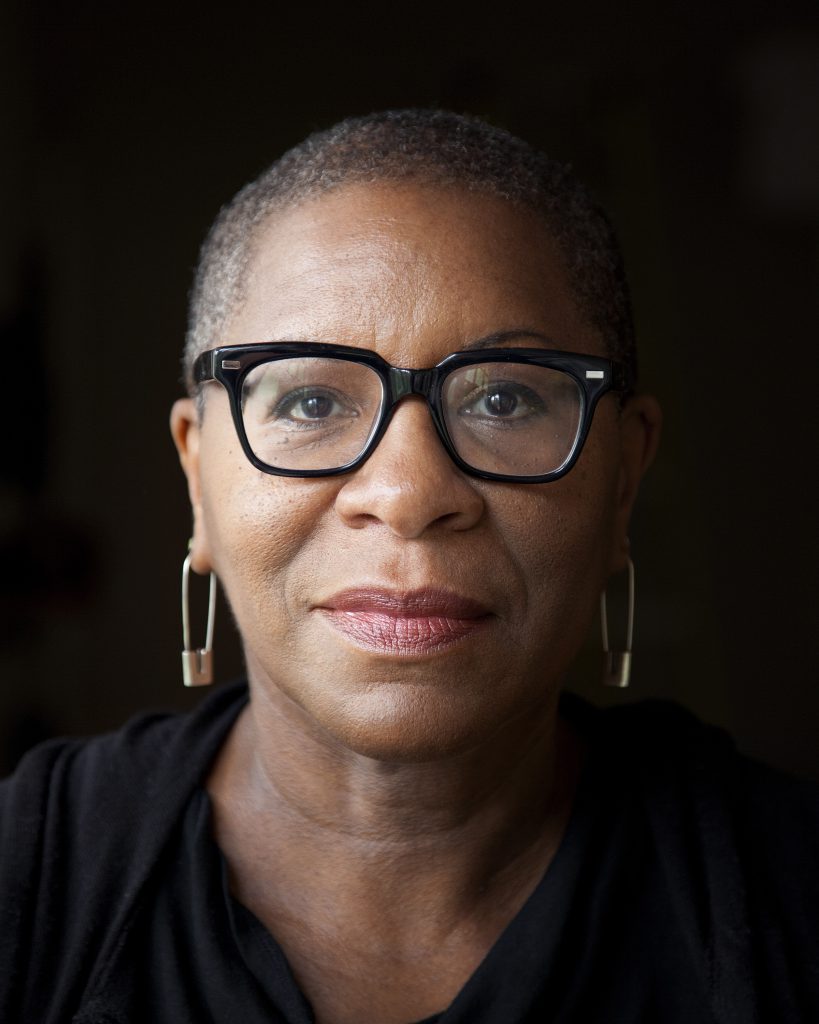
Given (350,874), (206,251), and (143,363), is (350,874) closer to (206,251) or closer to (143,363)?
(206,251)

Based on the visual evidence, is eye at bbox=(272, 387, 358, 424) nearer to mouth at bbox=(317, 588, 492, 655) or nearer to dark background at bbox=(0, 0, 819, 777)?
mouth at bbox=(317, 588, 492, 655)

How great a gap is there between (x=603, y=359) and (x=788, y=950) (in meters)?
0.85

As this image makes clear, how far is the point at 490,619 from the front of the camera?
5.24 feet

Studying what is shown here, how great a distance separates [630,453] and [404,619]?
0.56 m

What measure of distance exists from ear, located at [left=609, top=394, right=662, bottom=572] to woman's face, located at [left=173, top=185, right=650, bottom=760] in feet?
0.44

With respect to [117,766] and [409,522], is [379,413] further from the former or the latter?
[117,766]

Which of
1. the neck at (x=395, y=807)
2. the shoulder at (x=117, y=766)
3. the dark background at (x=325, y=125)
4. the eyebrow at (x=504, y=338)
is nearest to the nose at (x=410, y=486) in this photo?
the eyebrow at (x=504, y=338)

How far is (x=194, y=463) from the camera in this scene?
75.9 inches

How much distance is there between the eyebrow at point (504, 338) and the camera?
1.62m

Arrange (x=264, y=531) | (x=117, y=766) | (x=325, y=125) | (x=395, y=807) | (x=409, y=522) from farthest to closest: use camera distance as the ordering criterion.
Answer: (x=325, y=125) < (x=117, y=766) < (x=395, y=807) < (x=264, y=531) < (x=409, y=522)

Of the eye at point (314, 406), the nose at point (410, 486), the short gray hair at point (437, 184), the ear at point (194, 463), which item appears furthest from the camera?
the ear at point (194, 463)

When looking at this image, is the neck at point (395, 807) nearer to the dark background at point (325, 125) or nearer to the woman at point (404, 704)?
the woman at point (404, 704)

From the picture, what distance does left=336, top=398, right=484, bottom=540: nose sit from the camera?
1520 millimetres

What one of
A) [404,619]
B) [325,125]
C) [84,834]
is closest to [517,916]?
[404,619]
